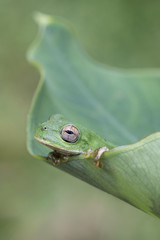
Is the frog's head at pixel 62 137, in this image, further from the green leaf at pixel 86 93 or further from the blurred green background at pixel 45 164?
the blurred green background at pixel 45 164

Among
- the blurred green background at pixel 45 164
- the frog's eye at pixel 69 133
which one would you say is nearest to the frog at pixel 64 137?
the frog's eye at pixel 69 133

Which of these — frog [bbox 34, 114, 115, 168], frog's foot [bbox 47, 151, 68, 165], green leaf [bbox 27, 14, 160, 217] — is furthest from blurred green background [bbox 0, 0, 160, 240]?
frog's foot [bbox 47, 151, 68, 165]

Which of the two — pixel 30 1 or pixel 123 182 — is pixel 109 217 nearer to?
pixel 123 182

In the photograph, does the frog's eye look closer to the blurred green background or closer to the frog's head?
the frog's head

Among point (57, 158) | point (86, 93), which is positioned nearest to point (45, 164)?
point (86, 93)

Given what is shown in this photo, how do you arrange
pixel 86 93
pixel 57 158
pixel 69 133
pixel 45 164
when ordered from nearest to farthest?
pixel 57 158 < pixel 69 133 < pixel 86 93 < pixel 45 164

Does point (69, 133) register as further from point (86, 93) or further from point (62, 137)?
point (86, 93)
